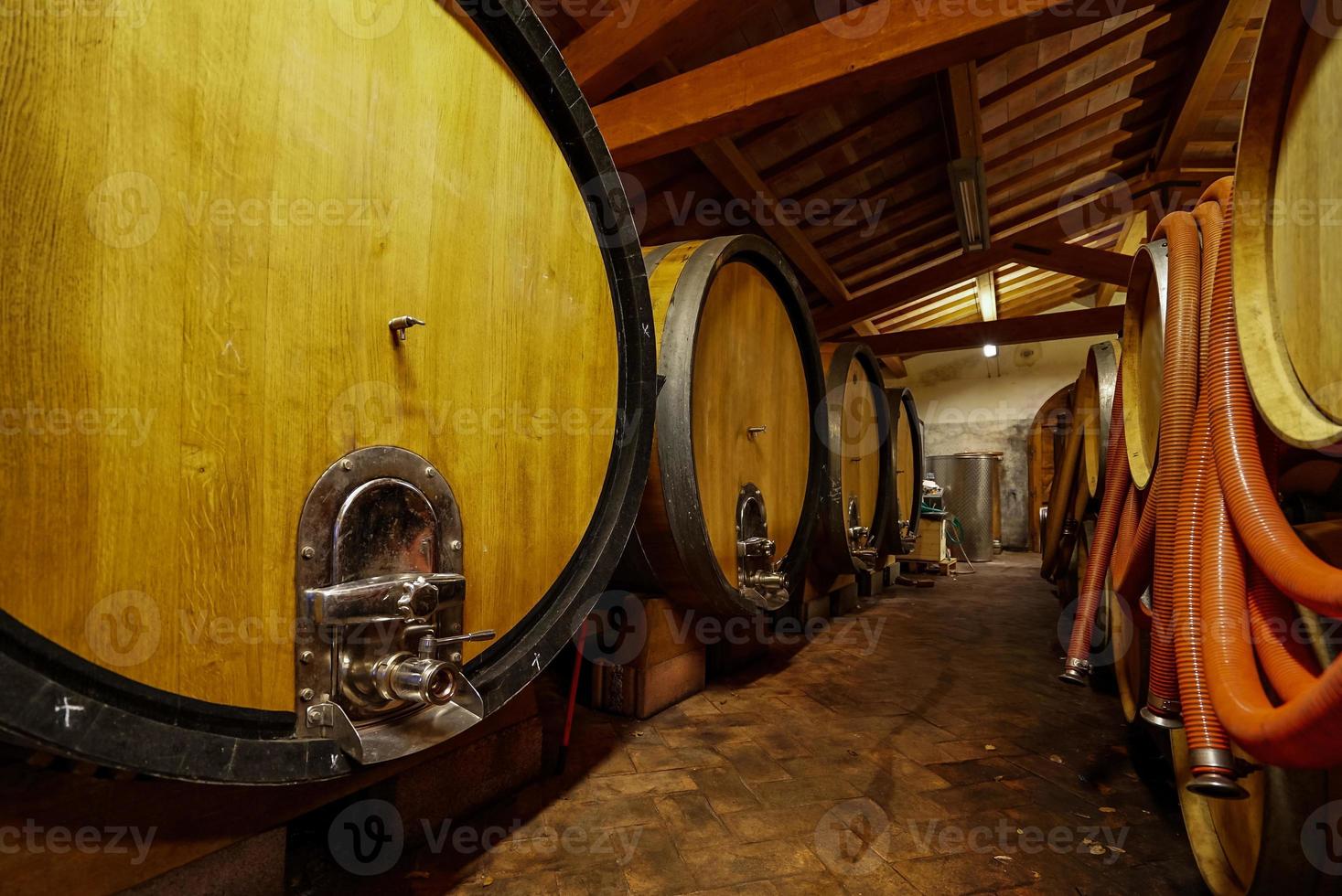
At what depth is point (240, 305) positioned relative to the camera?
0.85m

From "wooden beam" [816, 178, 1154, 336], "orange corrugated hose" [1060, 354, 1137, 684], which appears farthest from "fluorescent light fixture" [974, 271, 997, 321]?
"orange corrugated hose" [1060, 354, 1137, 684]

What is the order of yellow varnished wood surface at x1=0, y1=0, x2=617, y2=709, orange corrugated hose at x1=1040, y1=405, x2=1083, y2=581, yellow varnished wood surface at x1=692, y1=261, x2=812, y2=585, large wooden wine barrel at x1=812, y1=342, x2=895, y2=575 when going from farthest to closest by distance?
1. orange corrugated hose at x1=1040, y1=405, x2=1083, y2=581
2. large wooden wine barrel at x1=812, y1=342, x2=895, y2=575
3. yellow varnished wood surface at x1=692, y1=261, x2=812, y2=585
4. yellow varnished wood surface at x1=0, y1=0, x2=617, y2=709

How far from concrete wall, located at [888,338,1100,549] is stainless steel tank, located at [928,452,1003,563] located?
1.56 meters

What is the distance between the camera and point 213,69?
826 millimetres

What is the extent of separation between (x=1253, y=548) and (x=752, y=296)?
6.52 feet

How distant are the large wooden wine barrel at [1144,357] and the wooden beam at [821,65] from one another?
1.18 metres

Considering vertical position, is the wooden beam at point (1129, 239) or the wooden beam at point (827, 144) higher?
the wooden beam at point (1129, 239)

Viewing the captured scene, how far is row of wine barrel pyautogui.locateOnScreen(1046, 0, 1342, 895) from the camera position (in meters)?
0.93

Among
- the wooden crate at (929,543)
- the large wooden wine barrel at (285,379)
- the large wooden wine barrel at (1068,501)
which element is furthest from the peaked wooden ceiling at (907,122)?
the wooden crate at (929,543)

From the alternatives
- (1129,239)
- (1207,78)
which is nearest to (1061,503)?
→ (1207,78)

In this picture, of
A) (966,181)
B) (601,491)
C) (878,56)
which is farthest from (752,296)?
(966,181)

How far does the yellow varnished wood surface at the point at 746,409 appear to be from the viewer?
7.63ft

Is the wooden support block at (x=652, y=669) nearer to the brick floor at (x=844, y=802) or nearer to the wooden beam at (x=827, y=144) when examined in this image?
the brick floor at (x=844, y=802)

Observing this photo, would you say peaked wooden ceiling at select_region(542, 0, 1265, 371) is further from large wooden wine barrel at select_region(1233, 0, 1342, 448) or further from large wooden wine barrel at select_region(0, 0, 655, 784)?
large wooden wine barrel at select_region(0, 0, 655, 784)
